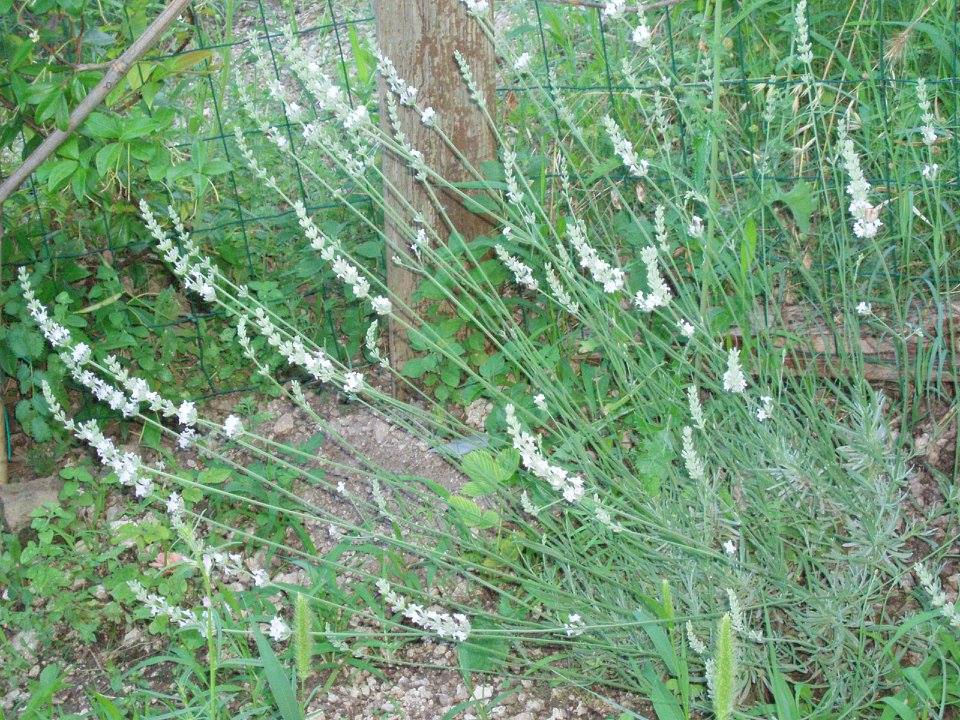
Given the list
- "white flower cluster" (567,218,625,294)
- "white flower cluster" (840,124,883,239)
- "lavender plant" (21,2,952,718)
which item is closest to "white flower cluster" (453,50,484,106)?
"lavender plant" (21,2,952,718)

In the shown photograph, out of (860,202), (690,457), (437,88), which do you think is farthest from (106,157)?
(860,202)

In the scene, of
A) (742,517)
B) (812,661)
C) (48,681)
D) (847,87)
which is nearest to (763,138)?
(847,87)

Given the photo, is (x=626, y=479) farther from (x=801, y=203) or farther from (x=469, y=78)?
(x=469, y=78)

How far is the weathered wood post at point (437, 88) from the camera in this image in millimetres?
2814

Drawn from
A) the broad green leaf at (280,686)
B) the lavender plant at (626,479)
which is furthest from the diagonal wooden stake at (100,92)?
the broad green leaf at (280,686)

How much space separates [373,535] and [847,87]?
2.28 m

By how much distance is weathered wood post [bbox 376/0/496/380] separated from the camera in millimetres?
2814

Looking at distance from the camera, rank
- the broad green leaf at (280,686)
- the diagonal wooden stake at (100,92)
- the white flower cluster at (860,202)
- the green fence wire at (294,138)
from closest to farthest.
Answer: the white flower cluster at (860,202) < the broad green leaf at (280,686) < the diagonal wooden stake at (100,92) < the green fence wire at (294,138)

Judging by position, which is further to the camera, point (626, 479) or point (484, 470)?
point (484, 470)

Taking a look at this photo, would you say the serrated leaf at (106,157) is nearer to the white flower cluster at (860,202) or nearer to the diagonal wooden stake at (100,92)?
the diagonal wooden stake at (100,92)

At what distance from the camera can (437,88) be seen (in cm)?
288

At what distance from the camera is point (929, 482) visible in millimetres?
2533

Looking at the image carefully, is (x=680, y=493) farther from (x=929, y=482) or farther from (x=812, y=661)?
(x=929, y=482)

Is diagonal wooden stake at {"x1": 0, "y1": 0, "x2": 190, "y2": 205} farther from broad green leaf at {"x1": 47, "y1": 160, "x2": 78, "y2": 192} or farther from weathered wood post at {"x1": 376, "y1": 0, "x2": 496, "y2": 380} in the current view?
weathered wood post at {"x1": 376, "y1": 0, "x2": 496, "y2": 380}
